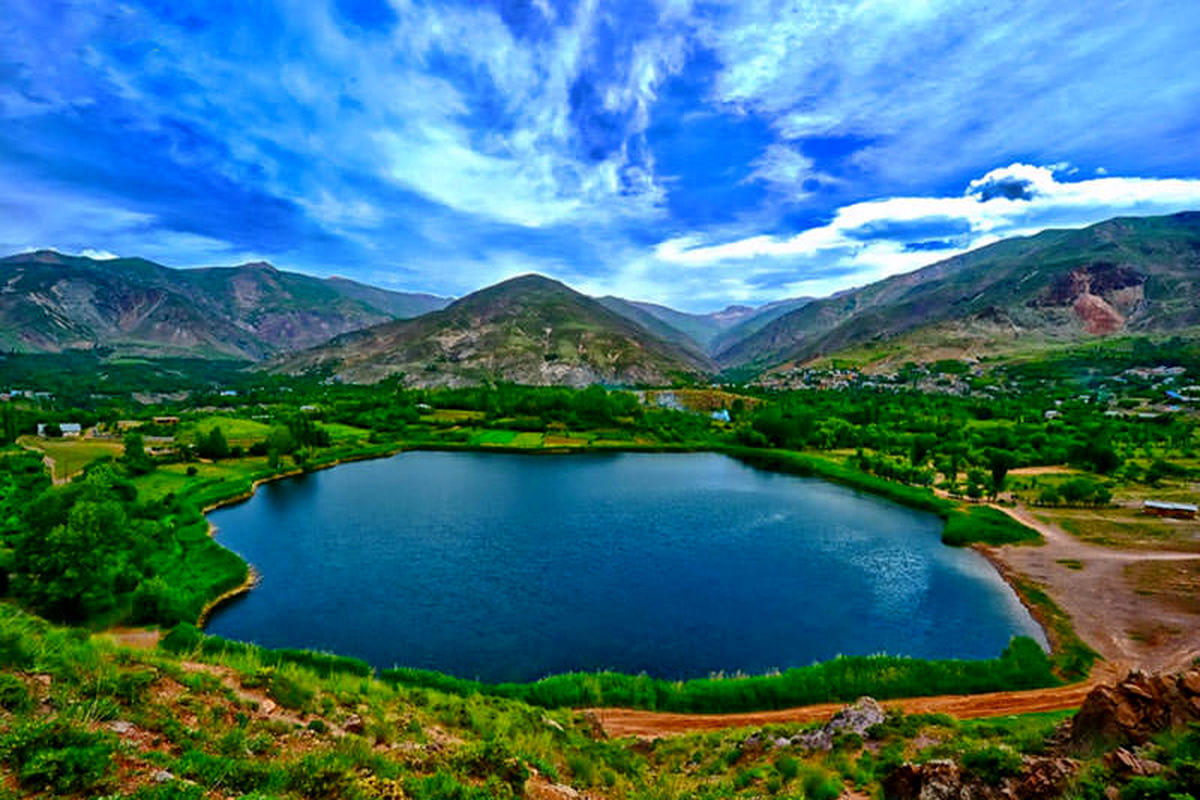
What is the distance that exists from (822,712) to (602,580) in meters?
17.7

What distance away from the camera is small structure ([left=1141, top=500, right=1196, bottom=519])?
52094 mm

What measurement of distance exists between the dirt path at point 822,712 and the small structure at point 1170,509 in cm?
4192

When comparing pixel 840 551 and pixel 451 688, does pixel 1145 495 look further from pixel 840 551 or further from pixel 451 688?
pixel 451 688

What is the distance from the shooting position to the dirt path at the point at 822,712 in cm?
2217

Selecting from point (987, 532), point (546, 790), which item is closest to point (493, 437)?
point (987, 532)

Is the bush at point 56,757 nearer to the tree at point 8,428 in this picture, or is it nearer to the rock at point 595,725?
the rock at point 595,725

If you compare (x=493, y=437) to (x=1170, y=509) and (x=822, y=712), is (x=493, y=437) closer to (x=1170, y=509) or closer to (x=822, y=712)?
(x=822, y=712)

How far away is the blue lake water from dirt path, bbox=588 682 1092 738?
393 centimetres

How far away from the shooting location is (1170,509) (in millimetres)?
52656

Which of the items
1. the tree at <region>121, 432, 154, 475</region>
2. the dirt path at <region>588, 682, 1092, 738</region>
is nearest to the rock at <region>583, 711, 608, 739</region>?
the dirt path at <region>588, 682, 1092, 738</region>

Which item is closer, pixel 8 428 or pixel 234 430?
pixel 8 428

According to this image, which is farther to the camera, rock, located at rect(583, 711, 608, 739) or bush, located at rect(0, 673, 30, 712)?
rock, located at rect(583, 711, 608, 739)

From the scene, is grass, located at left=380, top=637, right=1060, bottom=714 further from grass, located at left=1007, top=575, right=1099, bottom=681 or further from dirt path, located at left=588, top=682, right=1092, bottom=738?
grass, located at left=1007, top=575, right=1099, bottom=681

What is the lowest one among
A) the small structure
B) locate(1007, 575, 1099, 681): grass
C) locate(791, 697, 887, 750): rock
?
locate(1007, 575, 1099, 681): grass
